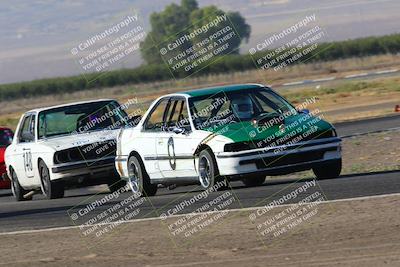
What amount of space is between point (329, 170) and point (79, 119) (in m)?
5.06

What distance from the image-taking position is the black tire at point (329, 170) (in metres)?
16.7

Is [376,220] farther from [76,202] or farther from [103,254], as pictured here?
[76,202]

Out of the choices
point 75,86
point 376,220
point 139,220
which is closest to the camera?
point 376,220

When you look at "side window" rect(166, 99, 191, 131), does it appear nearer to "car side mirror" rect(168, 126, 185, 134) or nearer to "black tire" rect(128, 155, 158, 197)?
"car side mirror" rect(168, 126, 185, 134)

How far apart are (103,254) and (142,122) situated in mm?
6530

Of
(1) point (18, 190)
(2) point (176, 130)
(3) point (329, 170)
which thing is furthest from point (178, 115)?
(1) point (18, 190)

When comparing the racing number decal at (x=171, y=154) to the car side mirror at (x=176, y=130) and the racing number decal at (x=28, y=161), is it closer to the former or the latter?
the car side mirror at (x=176, y=130)

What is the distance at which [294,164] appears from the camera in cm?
1609

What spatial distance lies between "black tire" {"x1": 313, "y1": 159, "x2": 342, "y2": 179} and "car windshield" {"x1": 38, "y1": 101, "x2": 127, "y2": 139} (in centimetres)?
434

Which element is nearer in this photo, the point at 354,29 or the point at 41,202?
the point at 41,202

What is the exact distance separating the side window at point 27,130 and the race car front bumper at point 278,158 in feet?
17.0

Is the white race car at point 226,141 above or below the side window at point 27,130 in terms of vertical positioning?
below

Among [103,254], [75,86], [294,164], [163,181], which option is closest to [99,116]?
[163,181]

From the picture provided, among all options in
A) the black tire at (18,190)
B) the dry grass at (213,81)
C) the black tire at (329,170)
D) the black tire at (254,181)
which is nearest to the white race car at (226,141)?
the black tire at (329,170)
